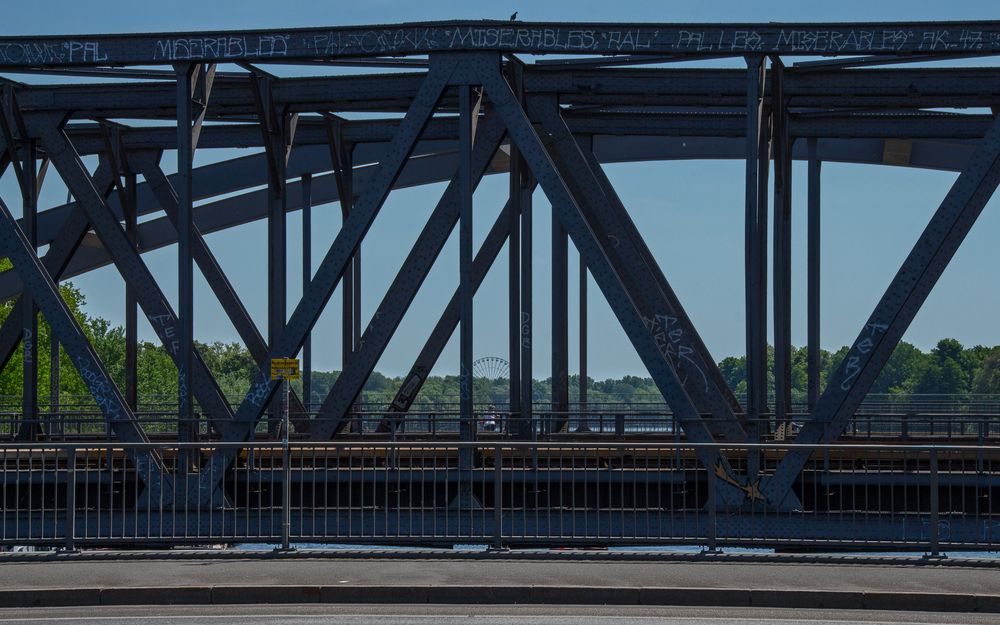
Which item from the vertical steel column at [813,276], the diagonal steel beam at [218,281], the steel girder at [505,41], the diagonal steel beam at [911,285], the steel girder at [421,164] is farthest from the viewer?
the steel girder at [421,164]

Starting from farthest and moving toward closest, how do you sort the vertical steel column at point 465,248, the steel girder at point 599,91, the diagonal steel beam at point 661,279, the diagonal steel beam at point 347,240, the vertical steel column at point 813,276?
the vertical steel column at point 813,276 → the diagonal steel beam at point 661,279 → the steel girder at point 599,91 → the vertical steel column at point 465,248 → the diagonal steel beam at point 347,240

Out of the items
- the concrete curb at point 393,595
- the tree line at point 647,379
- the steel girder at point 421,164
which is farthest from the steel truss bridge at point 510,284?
the tree line at point 647,379

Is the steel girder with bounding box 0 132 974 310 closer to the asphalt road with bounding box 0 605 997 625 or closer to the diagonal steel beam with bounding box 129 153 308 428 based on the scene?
the diagonal steel beam with bounding box 129 153 308 428

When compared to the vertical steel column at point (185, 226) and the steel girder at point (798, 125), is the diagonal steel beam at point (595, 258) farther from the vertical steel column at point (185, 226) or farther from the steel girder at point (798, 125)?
the steel girder at point (798, 125)

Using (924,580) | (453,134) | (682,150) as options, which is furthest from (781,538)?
(682,150)

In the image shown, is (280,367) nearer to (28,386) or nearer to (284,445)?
(284,445)

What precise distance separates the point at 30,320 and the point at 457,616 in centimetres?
1638

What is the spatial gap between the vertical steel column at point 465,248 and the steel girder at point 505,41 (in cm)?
103

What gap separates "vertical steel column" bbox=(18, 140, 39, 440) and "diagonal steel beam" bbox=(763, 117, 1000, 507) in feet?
46.7

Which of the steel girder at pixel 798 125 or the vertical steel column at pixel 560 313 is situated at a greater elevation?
the steel girder at pixel 798 125

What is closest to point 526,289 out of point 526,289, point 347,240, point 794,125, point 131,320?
point 526,289

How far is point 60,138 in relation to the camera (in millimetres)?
23812

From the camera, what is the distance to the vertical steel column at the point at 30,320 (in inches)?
992

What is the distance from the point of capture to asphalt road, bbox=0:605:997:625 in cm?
1160
